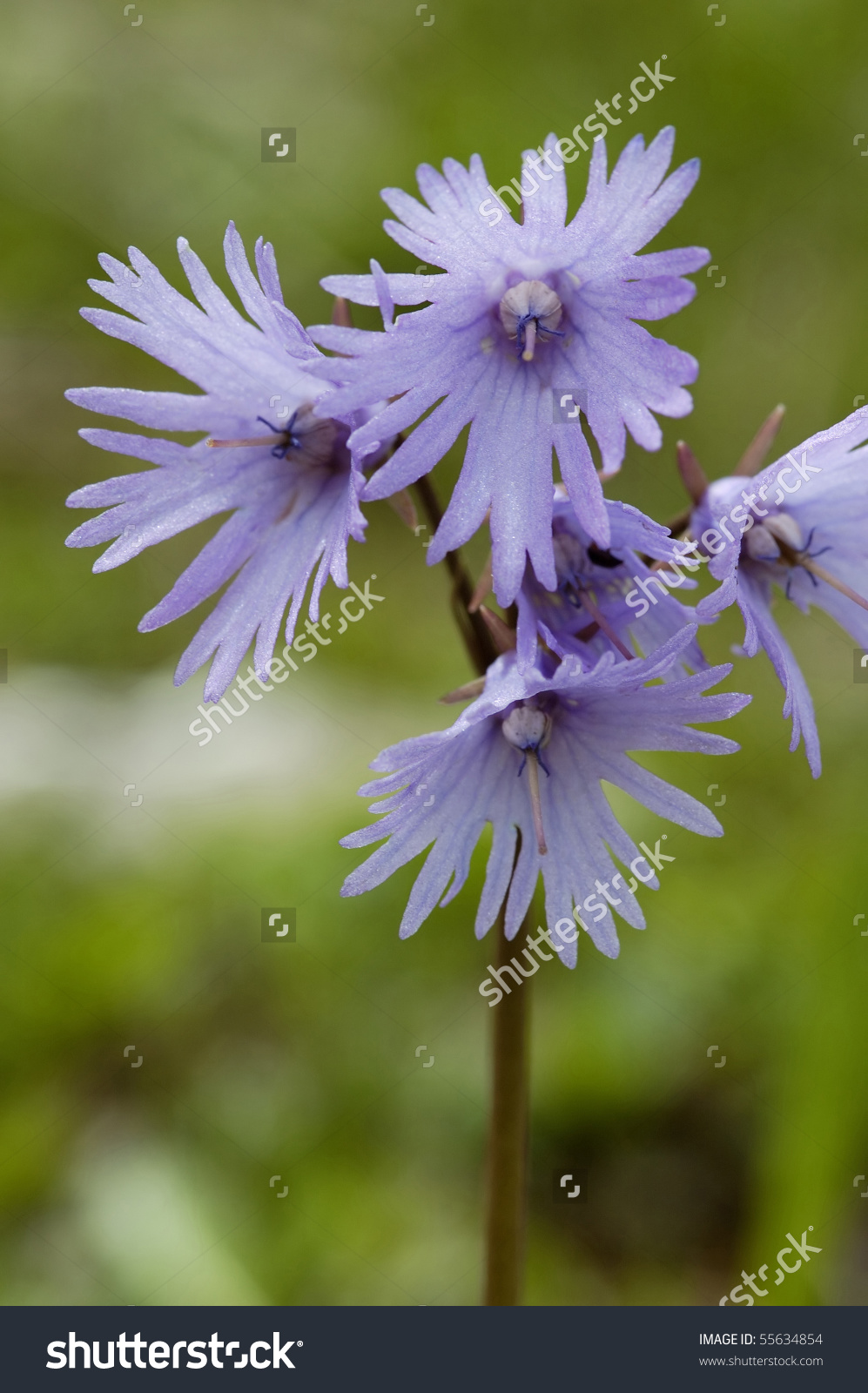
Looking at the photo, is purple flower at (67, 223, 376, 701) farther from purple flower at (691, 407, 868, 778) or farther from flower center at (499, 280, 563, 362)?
purple flower at (691, 407, 868, 778)

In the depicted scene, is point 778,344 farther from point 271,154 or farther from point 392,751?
point 392,751

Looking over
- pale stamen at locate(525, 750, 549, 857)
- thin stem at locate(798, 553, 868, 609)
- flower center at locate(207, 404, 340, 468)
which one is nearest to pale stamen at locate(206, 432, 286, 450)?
flower center at locate(207, 404, 340, 468)

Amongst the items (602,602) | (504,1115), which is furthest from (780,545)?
(504,1115)

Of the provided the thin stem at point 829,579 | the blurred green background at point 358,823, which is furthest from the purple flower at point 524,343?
the blurred green background at point 358,823

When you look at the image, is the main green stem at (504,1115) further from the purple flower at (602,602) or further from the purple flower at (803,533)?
the purple flower at (803,533)

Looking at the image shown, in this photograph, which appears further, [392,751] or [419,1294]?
[419,1294]

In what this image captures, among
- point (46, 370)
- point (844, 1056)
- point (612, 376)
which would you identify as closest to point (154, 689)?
point (46, 370)

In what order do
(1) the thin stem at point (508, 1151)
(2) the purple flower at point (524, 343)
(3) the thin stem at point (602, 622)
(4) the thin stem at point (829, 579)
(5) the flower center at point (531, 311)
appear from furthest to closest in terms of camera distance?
(1) the thin stem at point (508, 1151)
(4) the thin stem at point (829, 579)
(3) the thin stem at point (602, 622)
(5) the flower center at point (531, 311)
(2) the purple flower at point (524, 343)
